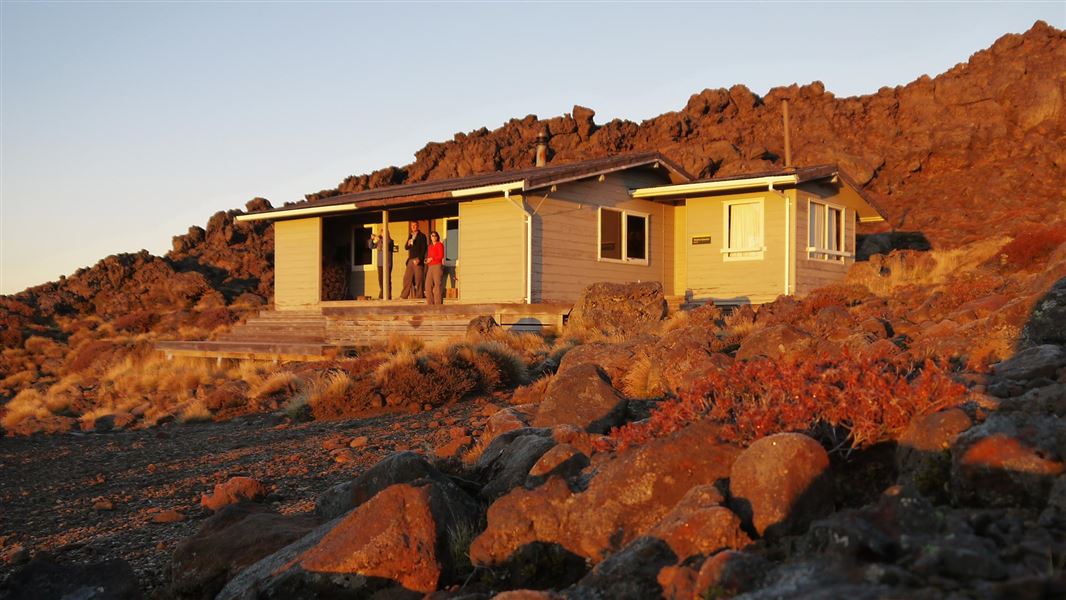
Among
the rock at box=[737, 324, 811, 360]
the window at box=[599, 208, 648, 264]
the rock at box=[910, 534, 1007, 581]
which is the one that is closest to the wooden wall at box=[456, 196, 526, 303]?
the window at box=[599, 208, 648, 264]

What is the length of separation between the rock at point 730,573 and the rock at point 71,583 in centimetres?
380

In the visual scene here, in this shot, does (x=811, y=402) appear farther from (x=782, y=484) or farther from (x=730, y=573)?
(x=730, y=573)

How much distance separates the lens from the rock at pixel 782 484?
13.1ft

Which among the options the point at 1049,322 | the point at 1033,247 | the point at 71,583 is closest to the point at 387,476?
the point at 71,583

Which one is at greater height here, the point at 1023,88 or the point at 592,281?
the point at 1023,88

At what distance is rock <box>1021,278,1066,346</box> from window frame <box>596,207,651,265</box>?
14051 mm

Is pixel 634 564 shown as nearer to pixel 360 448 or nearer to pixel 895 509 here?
pixel 895 509

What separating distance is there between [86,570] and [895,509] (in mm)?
4746

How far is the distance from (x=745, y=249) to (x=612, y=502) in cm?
1737

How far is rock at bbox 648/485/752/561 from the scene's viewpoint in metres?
3.85

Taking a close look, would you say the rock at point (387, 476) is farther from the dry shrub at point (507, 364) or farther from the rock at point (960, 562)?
the dry shrub at point (507, 364)

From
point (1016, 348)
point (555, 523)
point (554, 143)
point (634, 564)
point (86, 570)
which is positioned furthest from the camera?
point (554, 143)

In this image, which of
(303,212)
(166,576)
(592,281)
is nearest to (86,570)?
(166,576)

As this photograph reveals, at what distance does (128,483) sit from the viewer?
9.05 m
